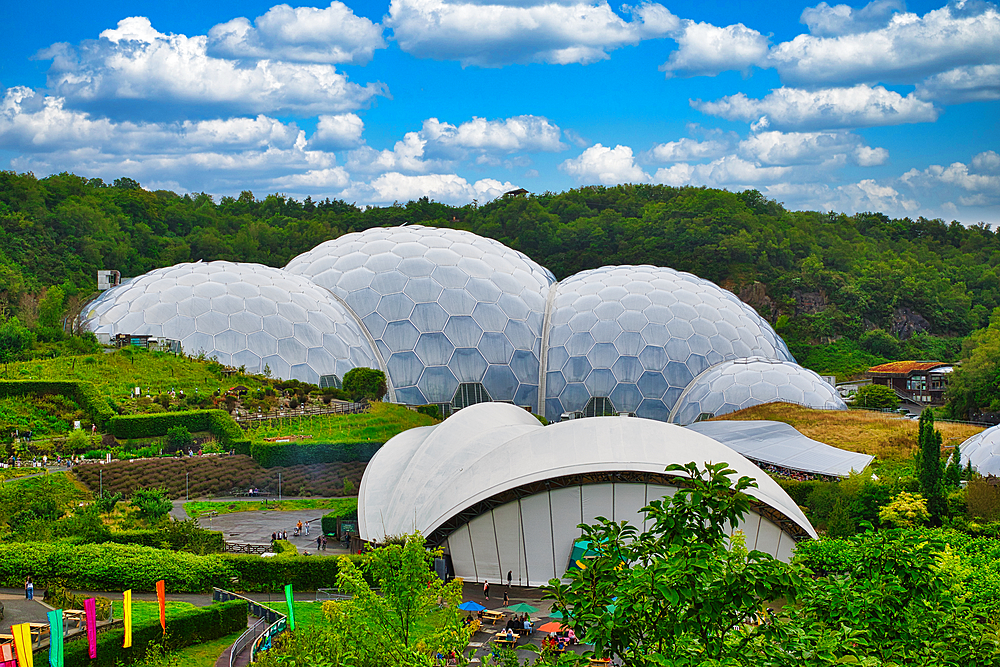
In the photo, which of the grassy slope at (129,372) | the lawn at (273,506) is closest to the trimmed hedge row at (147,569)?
the lawn at (273,506)

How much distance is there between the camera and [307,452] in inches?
1321

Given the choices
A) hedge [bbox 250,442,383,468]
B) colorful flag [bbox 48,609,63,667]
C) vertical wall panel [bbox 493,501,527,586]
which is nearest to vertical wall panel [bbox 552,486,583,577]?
vertical wall panel [bbox 493,501,527,586]

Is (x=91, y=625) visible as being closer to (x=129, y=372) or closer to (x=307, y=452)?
(x=307, y=452)

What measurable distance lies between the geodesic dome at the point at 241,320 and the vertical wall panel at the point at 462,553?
57.3 ft

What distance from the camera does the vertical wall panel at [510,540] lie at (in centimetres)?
2384

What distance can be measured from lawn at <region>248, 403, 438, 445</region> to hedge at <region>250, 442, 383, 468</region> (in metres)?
0.42

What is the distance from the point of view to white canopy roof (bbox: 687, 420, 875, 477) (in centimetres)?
3269

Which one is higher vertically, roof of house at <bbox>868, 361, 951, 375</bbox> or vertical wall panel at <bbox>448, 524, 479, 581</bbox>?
roof of house at <bbox>868, 361, 951, 375</bbox>

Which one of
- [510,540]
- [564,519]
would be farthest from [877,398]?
[510,540]

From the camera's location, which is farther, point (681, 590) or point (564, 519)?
point (564, 519)

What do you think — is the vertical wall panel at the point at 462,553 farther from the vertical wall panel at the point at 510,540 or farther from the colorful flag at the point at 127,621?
the colorful flag at the point at 127,621

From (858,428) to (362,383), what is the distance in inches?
881

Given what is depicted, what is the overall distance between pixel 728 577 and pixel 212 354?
3564 cm

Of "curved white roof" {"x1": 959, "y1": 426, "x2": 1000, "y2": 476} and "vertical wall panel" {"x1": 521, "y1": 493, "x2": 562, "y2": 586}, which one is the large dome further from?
"curved white roof" {"x1": 959, "y1": 426, "x2": 1000, "y2": 476}
